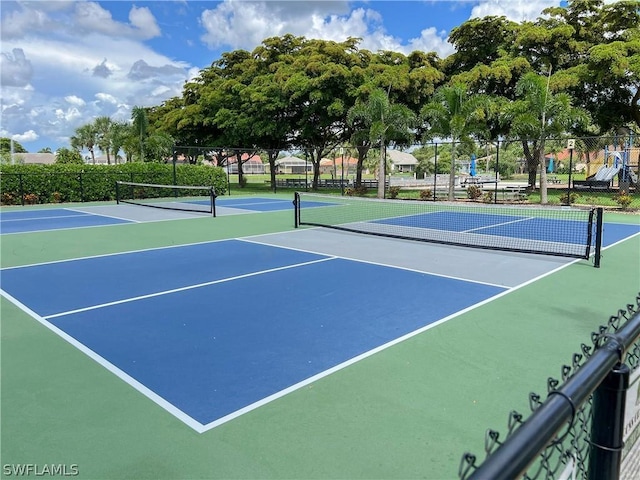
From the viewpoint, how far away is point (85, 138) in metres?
69.6

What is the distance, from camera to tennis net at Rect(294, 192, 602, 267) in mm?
10523

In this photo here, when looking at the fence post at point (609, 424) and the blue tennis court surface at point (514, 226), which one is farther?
the blue tennis court surface at point (514, 226)

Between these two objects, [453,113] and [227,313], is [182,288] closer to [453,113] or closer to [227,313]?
[227,313]

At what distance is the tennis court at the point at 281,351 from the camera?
321 cm

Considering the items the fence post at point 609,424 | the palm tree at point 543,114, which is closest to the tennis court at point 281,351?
the fence post at point 609,424

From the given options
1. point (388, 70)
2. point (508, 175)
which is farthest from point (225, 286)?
point (508, 175)

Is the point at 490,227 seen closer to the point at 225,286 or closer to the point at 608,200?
the point at 225,286

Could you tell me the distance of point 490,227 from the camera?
13922mm

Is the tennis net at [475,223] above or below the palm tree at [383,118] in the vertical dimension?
below

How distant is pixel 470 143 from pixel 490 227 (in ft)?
29.2

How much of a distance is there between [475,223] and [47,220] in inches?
530

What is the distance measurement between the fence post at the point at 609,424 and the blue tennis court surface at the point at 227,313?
2.54 m

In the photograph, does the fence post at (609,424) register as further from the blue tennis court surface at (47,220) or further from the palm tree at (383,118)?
the palm tree at (383,118)

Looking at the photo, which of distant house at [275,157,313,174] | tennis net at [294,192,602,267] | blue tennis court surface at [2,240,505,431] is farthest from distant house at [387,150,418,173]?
blue tennis court surface at [2,240,505,431]
